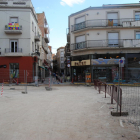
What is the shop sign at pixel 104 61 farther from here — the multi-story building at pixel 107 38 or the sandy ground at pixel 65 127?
the sandy ground at pixel 65 127

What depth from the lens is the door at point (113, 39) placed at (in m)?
22.9

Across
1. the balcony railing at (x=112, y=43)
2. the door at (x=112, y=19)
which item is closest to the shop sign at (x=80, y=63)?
the balcony railing at (x=112, y=43)

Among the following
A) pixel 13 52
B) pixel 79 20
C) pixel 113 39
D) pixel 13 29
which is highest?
pixel 79 20

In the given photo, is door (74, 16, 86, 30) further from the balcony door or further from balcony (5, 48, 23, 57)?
the balcony door

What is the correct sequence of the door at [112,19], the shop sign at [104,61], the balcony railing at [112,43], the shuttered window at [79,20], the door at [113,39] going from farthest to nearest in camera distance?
the shuttered window at [79,20]
the door at [112,19]
the door at [113,39]
the balcony railing at [112,43]
the shop sign at [104,61]

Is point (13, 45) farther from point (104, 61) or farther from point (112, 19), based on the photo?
point (112, 19)

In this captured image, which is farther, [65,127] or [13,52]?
[13,52]

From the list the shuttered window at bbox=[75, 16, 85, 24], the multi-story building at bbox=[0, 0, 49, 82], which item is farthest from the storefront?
the multi-story building at bbox=[0, 0, 49, 82]

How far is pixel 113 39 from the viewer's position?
22.9m

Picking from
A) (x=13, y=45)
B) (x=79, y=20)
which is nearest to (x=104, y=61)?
(x=79, y=20)

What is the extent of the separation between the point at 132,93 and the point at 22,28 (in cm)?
1879

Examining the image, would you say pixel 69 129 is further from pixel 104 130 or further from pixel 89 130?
pixel 104 130

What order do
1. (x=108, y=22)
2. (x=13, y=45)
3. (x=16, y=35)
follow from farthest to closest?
(x=13, y=45) → (x=16, y=35) → (x=108, y=22)

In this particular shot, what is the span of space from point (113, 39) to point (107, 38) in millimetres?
835
